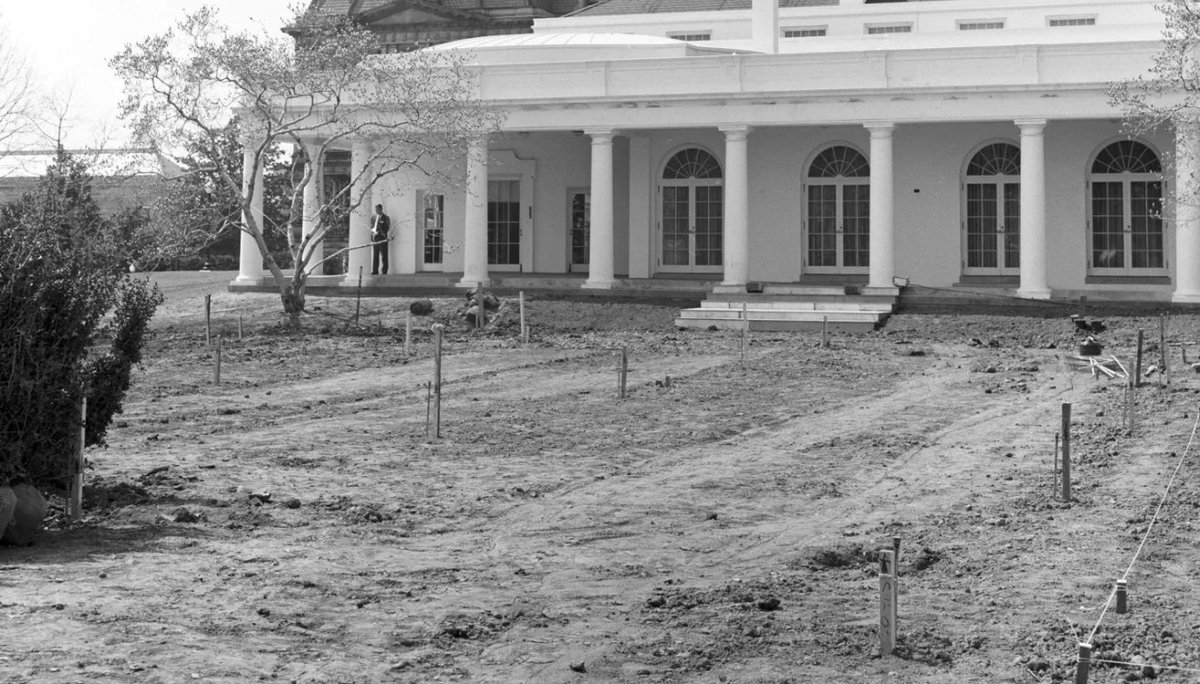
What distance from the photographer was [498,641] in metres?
8.70

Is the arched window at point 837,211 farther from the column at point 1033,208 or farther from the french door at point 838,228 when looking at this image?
the column at point 1033,208

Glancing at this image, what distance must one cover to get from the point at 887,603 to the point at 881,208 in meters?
25.0

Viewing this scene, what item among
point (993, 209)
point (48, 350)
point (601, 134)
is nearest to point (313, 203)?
point (601, 134)

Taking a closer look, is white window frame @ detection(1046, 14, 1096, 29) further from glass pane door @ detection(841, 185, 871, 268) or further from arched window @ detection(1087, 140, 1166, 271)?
glass pane door @ detection(841, 185, 871, 268)

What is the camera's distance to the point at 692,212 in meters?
36.6

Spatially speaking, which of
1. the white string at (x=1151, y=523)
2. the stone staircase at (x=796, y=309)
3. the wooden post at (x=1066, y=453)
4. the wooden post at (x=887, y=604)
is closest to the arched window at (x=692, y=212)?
the stone staircase at (x=796, y=309)

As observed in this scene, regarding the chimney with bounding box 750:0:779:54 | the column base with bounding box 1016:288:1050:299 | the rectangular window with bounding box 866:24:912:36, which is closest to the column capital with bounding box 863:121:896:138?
the column base with bounding box 1016:288:1050:299

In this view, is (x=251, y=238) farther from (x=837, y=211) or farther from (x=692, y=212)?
(x=837, y=211)

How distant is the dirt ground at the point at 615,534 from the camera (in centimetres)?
840

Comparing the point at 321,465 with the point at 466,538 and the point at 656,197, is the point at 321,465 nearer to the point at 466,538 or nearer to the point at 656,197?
the point at 466,538

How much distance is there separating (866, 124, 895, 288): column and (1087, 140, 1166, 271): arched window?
175 inches

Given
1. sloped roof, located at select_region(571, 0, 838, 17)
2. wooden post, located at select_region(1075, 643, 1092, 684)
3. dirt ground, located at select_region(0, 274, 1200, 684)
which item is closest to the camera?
wooden post, located at select_region(1075, 643, 1092, 684)

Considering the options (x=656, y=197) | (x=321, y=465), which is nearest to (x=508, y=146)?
(x=656, y=197)

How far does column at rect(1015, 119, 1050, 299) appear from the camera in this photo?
31.6m
